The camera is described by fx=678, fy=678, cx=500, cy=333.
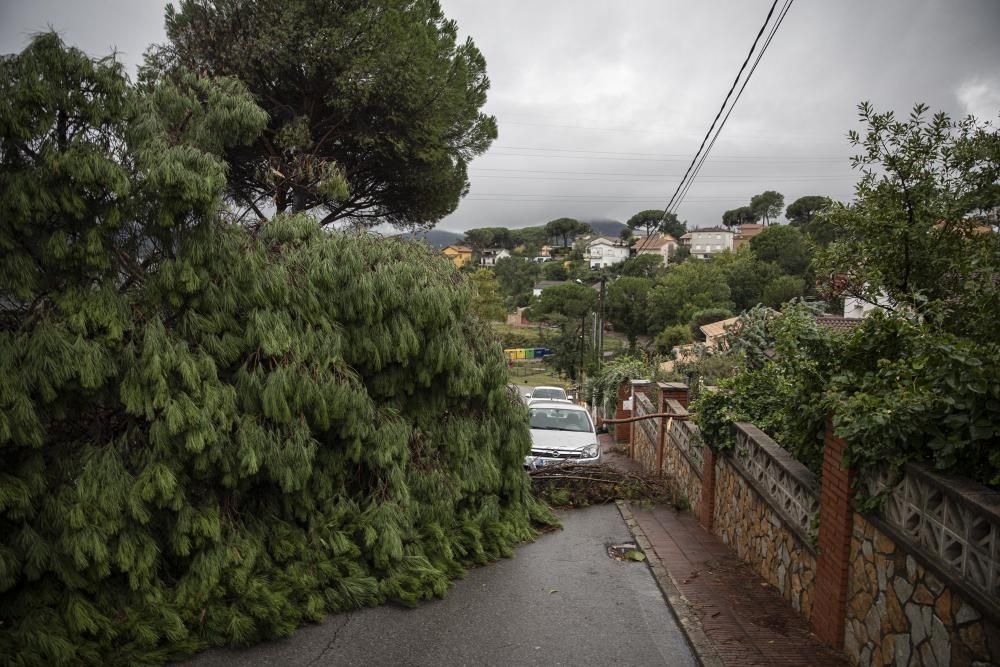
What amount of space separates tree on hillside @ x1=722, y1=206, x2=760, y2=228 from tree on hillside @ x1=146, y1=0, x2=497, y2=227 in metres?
153

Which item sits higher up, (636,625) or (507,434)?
(507,434)

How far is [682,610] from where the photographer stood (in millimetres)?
6492

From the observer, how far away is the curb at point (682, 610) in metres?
5.45

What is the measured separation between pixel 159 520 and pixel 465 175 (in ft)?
45.4

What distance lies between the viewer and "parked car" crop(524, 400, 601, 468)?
42.7ft

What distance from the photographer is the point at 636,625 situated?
6250 millimetres

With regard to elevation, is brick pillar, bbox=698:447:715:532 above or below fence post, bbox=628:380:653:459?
above

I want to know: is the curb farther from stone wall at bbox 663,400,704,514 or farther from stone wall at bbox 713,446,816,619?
stone wall at bbox 663,400,704,514

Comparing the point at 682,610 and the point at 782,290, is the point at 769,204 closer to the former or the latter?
the point at 782,290

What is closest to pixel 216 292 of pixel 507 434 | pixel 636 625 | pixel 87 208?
pixel 87 208

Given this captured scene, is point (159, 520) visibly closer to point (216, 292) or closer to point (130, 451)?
point (130, 451)

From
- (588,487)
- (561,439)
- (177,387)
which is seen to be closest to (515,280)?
(561,439)

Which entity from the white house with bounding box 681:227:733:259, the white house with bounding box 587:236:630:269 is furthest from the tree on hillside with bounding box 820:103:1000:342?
the white house with bounding box 681:227:733:259

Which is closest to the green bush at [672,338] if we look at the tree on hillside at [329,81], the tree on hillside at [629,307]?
the tree on hillside at [629,307]
